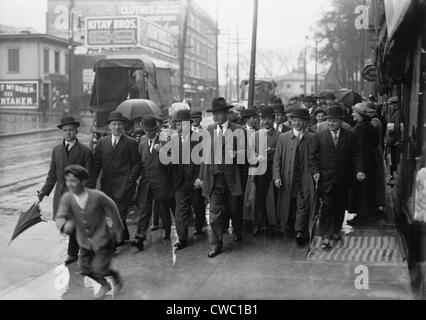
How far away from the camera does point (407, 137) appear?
685 centimetres

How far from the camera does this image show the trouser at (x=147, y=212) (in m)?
6.81

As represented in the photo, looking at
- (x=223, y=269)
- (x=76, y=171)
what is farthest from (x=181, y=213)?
(x=76, y=171)

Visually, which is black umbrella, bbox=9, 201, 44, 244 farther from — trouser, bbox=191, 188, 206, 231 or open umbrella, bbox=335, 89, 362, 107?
open umbrella, bbox=335, 89, 362, 107

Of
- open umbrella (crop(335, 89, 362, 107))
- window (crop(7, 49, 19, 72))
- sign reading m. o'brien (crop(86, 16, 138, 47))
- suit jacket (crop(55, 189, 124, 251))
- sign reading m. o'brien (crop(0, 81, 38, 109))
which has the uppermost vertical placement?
sign reading m. o'brien (crop(86, 16, 138, 47))

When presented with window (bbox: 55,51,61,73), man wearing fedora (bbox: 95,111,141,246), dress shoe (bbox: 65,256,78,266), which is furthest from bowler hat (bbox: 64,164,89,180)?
window (bbox: 55,51,61,73)

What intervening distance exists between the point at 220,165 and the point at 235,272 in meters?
1.38

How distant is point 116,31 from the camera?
40.8 m

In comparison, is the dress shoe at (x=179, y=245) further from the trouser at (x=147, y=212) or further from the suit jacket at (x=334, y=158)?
the suit jacket at (x=334, y=158)

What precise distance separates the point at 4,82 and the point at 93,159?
3431 centimetres

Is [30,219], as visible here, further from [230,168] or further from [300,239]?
[300,239]

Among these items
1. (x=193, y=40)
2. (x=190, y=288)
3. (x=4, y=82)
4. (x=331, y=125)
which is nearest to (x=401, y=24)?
(x=331, y=125)

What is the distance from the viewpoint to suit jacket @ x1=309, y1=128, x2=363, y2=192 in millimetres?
6566

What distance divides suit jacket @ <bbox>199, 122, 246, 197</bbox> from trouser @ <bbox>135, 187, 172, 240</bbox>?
0.78 m

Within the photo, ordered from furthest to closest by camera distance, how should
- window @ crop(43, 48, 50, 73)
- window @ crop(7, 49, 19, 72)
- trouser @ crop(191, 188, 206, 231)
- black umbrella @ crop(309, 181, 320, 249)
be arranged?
window @ crop(43, 48, 50, 73) < window @ crop(7, 49, 19, 72) < trouser @ crop(191, 188, 206, 231) < black umbrella @ crop(309, 181, 320, 249)
